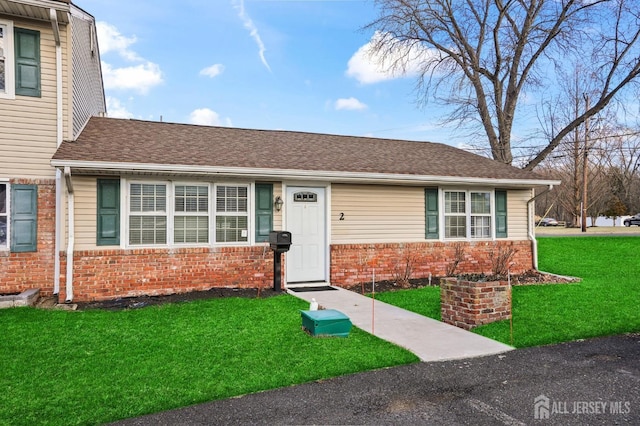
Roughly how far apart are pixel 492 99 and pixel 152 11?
16883mm

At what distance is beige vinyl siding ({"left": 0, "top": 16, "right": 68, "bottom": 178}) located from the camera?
7.80 metres

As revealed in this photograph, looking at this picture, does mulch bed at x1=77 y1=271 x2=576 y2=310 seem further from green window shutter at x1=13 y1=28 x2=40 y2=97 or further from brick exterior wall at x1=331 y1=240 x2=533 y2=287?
green window shutter at x1=13 y1=28 x2=40 y2=97

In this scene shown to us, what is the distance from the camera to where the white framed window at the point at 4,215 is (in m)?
7.80

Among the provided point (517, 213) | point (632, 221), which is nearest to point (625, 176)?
point (632, 221)

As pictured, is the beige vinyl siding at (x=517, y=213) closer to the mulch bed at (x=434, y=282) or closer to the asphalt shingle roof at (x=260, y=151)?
the asphalt shingle roof at (x=260, y=151)

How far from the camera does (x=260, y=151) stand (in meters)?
10.3

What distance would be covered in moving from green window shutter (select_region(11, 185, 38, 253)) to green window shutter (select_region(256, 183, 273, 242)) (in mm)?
4153

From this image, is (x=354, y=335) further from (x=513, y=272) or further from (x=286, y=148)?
(x=513, y=272)

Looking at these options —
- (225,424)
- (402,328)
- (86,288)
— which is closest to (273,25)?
(86,288)

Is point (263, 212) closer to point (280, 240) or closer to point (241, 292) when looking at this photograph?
point (280, 240)

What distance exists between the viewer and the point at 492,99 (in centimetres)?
2206

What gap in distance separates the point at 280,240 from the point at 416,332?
11.5ft

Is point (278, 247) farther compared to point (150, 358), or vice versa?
point (278, 247)

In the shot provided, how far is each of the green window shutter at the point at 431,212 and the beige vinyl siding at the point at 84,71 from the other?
8124mm
